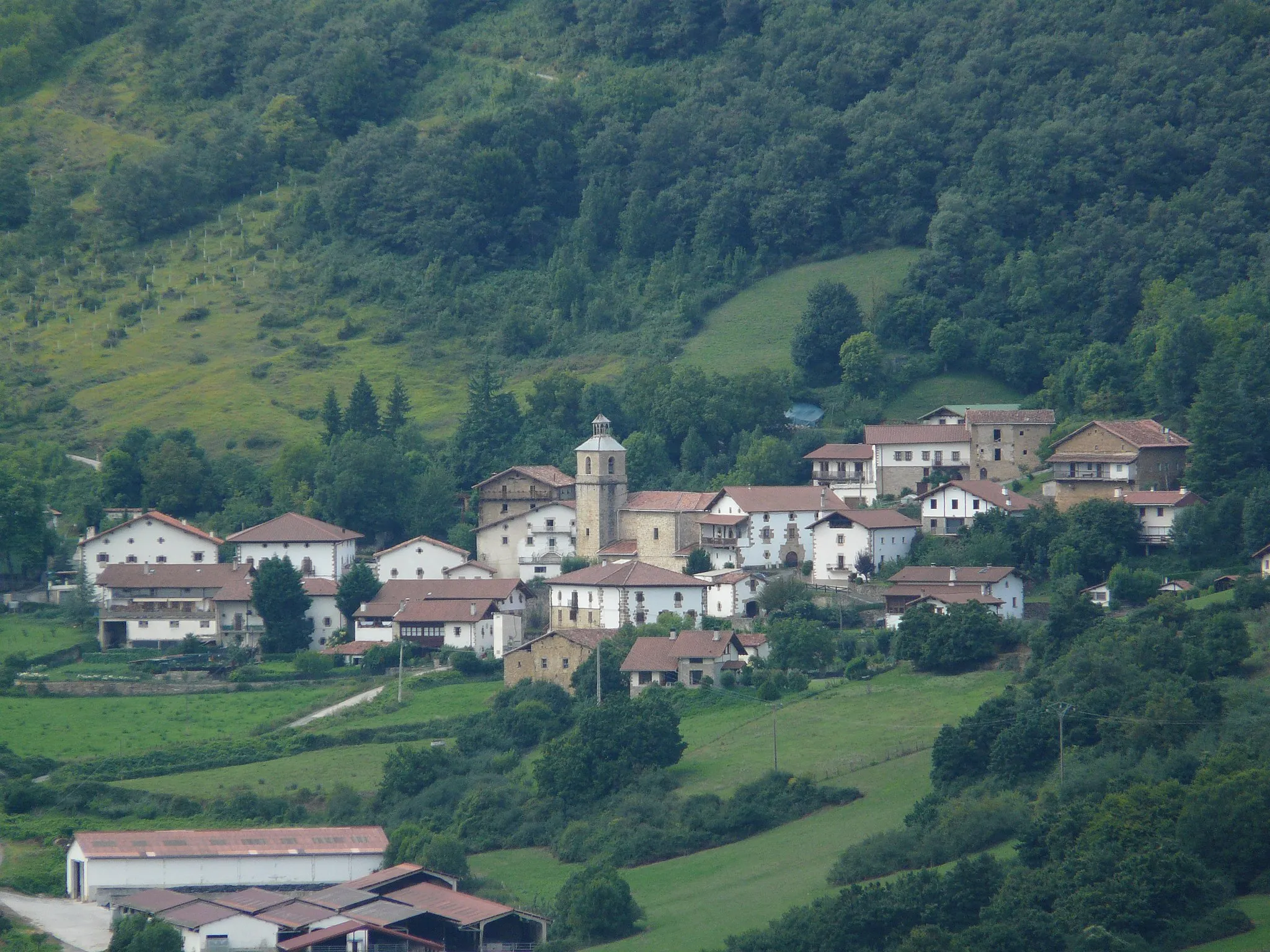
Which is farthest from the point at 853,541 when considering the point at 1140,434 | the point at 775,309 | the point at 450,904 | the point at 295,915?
the point at 775,309

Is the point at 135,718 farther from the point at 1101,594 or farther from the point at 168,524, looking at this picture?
the point at 1101,594

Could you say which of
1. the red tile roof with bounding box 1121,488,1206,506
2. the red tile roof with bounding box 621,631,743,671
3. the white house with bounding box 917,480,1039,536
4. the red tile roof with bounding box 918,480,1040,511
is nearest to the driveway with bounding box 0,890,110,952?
the red tile roof with bounding box 621,631,743,671

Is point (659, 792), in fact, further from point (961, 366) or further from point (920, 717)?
point (961, 366)

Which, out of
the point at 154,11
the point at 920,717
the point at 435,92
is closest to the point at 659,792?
the point at 920,717

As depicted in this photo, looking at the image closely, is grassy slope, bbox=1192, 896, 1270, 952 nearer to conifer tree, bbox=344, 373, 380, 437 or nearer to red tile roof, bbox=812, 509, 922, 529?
red tile roof, bbox=812, 509, 922, 529

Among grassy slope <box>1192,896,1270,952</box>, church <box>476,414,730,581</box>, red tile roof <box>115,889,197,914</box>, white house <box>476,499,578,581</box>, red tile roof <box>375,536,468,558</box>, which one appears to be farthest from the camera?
white house <box>476,499,578,581</box>
